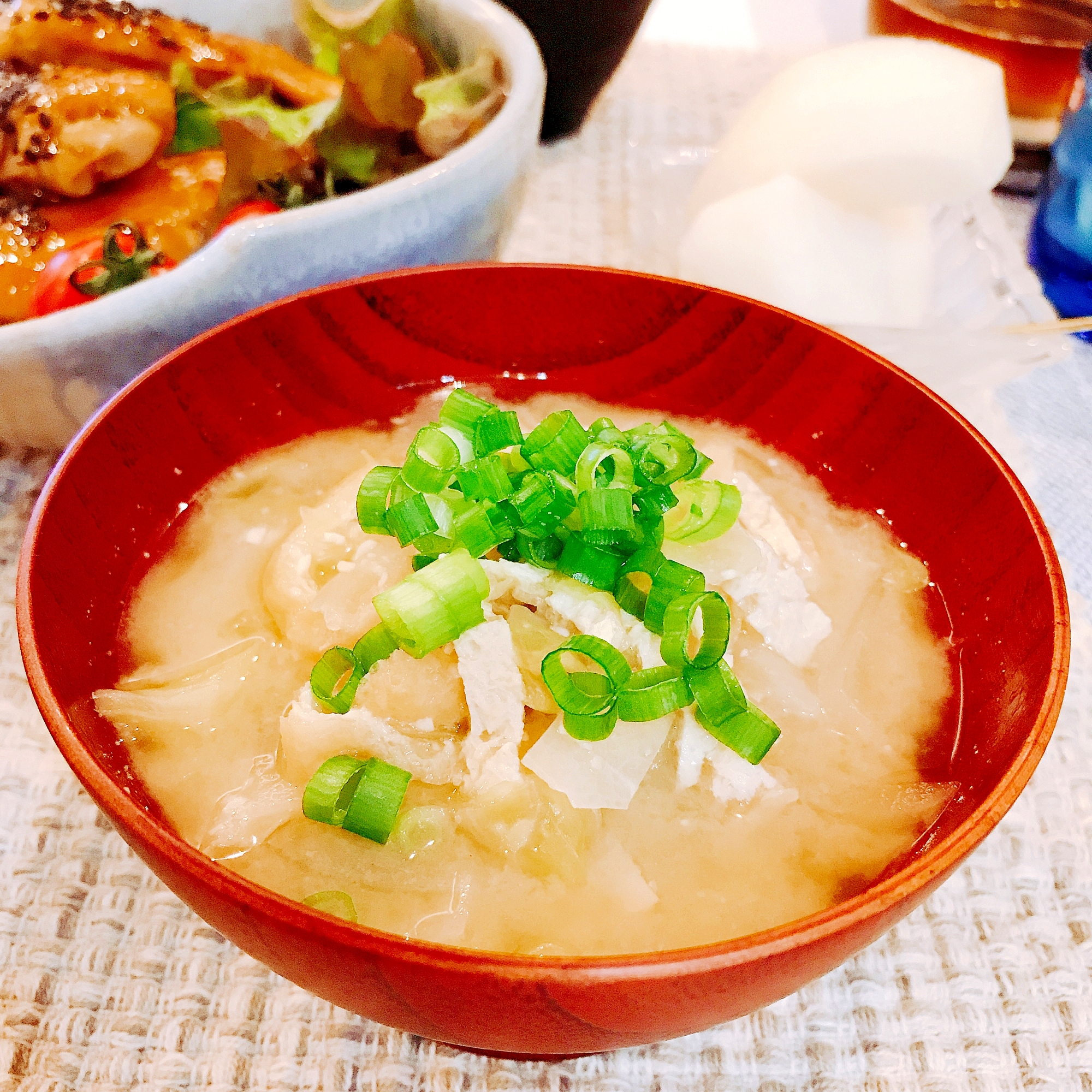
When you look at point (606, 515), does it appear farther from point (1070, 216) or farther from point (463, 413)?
point (1070, 216)

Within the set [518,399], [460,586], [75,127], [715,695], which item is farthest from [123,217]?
[715,695]

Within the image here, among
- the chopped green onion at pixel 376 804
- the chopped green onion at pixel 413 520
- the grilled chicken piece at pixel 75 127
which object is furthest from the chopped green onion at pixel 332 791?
the grilled chicken piece at pixel 75 127

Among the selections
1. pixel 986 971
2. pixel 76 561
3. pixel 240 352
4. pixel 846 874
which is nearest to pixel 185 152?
pixel 240 352

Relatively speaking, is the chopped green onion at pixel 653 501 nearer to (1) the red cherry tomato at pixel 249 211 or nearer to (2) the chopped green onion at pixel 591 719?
(2) the chopped green onion at pixel 591 719

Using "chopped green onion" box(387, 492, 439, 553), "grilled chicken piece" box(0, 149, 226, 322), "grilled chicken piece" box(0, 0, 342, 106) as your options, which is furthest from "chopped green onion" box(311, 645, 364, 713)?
"grilled chicken piece" box(0, 0, 342, 106)

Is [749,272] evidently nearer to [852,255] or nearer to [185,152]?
[852,255]

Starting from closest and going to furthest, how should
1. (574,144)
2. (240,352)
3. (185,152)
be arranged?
(240,352)
(185,152)
(574,144)
